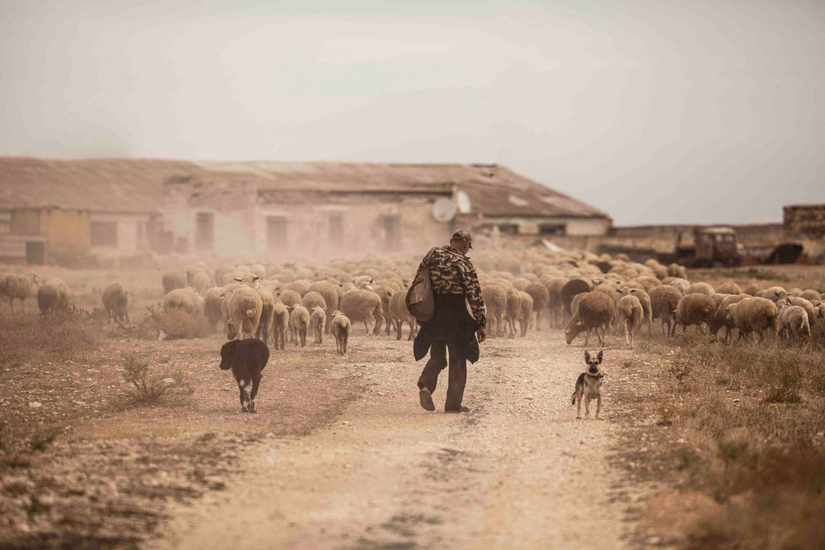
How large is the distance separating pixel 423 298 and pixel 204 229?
100 feet

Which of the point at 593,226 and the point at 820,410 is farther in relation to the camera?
the point at 593,226

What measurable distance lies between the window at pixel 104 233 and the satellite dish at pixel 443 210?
1464 centimetres

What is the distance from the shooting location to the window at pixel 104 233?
41031mm

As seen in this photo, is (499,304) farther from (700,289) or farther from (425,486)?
(425,486)

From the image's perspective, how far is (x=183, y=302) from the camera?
16.7 m

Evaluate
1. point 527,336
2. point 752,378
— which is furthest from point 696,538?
point 527,336

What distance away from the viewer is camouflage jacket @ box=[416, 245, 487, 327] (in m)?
8.73

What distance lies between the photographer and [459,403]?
8859 millimetres

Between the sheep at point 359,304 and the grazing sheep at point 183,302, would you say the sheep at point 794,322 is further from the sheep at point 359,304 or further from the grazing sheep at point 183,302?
the grazing sheep at point 183,302

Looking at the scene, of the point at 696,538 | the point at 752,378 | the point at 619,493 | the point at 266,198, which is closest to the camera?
the point at 696,538

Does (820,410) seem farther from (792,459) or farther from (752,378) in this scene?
(792,459)

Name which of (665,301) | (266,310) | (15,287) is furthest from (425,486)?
(15,287)

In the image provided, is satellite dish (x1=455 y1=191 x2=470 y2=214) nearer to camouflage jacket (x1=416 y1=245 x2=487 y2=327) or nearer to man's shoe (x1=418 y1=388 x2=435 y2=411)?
camouflage jacket (x1=416 y1=245 x2=487 y2=327)

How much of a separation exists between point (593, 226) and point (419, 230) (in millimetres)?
13561
